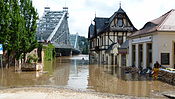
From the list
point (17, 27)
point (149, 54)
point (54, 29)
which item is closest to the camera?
point (149, 54)

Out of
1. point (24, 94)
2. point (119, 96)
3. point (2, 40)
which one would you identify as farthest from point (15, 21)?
point (119, 96)

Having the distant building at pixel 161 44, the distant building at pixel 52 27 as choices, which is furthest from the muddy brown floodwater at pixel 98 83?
the distant building at pixel 52 27

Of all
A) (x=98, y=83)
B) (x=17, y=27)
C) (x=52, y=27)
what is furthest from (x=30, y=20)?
(x=52, y=27)

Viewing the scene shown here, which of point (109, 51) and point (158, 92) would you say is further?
point (109, 51)

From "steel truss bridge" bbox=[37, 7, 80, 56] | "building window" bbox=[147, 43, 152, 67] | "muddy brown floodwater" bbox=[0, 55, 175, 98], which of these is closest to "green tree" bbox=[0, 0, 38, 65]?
"muddy brown floodwater" bbox=[0, 55, 175, 98]

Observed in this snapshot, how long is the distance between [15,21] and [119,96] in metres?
18.3

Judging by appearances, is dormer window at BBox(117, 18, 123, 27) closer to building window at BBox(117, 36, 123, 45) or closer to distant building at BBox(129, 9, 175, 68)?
building window at BBox(117, 36, 123, 45)

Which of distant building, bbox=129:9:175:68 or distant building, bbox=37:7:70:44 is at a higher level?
distant building, bbox=37:7:70:44

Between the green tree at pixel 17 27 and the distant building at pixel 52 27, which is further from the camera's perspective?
the distant building at pixel 52 27

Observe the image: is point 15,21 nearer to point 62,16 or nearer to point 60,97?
point 60,97

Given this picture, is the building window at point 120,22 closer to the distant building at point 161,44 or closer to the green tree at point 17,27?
the green tree at point 17,27

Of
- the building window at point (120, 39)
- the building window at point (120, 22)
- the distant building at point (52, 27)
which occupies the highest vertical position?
the distant building at point (52, 27)

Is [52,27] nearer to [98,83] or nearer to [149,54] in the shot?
[149,54]

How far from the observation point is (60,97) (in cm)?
963
